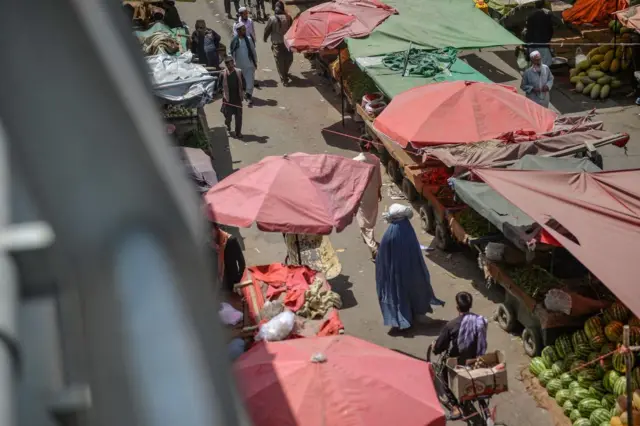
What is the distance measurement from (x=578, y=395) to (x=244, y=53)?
9.74 metres

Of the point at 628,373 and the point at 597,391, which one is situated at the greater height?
the point at 628,373

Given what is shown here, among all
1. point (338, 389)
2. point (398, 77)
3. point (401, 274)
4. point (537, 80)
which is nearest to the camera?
point (338, 389)

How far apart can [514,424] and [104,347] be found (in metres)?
7.83

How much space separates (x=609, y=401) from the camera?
7695 mm

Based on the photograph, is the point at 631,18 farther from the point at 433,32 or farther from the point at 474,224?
the point at 474,224

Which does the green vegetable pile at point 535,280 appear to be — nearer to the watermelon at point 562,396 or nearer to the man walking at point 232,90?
the watermelon at point 562,396

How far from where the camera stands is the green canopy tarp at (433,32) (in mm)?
13959

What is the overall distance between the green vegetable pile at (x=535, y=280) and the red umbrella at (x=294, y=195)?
1.83m

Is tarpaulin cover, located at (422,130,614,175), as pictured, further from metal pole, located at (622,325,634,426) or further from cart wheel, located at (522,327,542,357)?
metal pole, located at (622,325,634,426)

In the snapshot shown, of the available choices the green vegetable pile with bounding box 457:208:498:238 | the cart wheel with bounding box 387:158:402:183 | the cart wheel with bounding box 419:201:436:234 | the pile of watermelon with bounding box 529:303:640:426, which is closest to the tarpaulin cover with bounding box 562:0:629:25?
the cart wheel with bounding box 387:158:402:183

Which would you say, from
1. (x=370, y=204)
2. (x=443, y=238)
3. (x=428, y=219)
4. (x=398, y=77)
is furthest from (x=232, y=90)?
(x=443, y=238)

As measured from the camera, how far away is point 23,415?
60cm

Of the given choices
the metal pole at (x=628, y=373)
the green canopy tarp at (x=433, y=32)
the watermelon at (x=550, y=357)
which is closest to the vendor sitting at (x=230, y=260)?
the watermelon at (x=550, y=357)

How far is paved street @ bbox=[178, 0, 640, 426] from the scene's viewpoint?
30.0 feet
